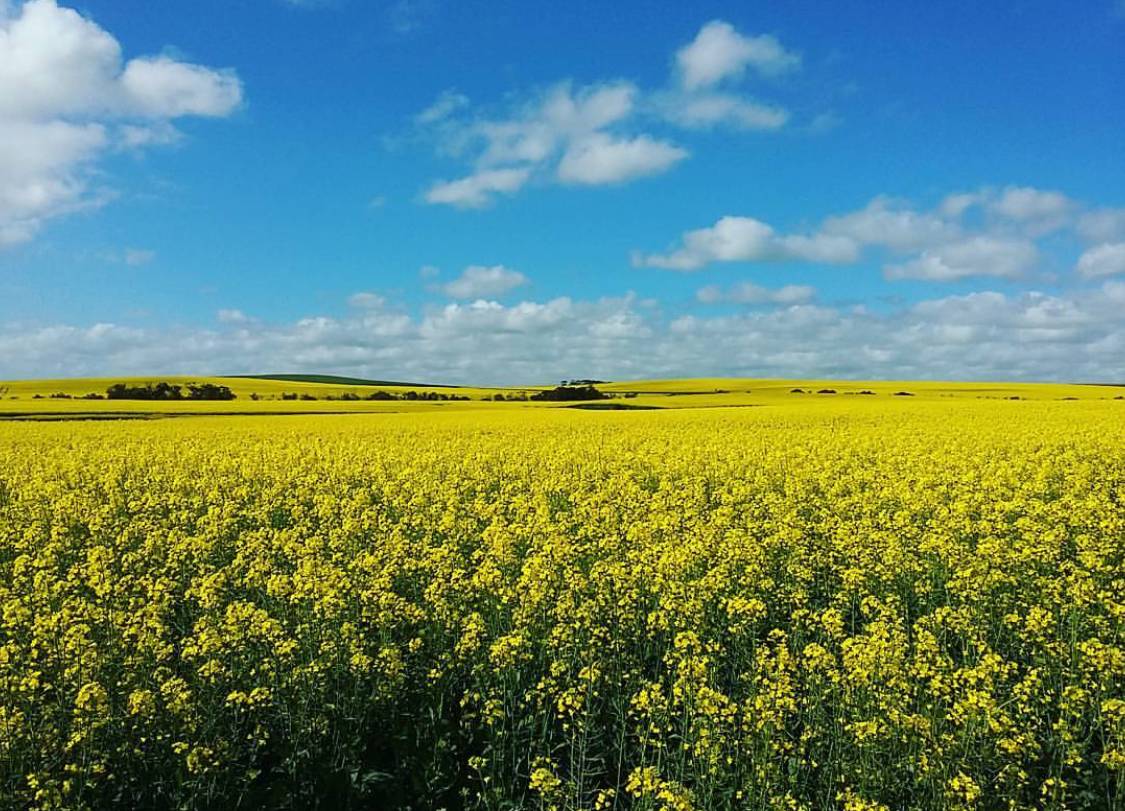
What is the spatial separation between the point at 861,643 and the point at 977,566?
10.2ft

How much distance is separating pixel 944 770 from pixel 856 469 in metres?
11.5

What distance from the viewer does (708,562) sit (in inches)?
323

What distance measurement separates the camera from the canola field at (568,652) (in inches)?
181

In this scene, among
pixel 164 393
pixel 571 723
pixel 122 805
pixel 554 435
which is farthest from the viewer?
pixel 164 393

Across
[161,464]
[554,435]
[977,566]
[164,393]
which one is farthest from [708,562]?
[164,393]

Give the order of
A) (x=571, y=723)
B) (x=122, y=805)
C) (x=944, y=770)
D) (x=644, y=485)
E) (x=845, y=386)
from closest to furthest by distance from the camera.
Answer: (x=944, y=770) → (x=122, y=805) → (x=571, y=723) → (x=644, y=485) → (x=845, y=386)

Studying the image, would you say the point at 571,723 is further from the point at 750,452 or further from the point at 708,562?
the point at 750,452

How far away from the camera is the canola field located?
15.1ft

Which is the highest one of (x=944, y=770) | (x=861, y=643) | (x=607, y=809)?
(x=861, y=643)

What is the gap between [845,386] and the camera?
79.8m

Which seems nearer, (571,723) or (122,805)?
(122,805)

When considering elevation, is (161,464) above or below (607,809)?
above

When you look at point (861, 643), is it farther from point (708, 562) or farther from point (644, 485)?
point (644, 485)

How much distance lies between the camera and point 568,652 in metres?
6.09
